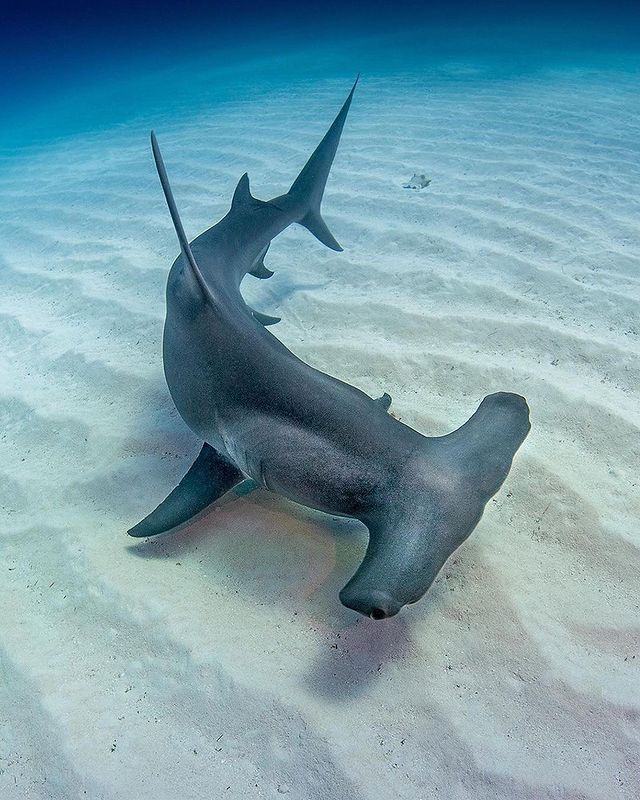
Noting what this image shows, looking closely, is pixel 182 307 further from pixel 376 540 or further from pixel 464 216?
pixel 464 216

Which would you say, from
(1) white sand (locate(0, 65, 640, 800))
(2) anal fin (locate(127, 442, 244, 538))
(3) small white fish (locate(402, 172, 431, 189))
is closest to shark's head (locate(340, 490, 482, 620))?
(1) white sand (locate(0, 65, 640, 800))

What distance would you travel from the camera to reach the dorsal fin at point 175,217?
6.20 feet

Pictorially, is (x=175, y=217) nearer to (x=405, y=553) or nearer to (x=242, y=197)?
(x=405, y=553)

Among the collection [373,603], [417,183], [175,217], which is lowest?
[373,603]

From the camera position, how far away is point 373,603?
56.6 inches

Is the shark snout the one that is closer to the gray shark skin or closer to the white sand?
the gray shark skin

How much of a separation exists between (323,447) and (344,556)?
47 centimetres

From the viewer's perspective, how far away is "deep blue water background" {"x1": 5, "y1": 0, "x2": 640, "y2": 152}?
14.4 m

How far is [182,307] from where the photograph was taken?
2.43 m

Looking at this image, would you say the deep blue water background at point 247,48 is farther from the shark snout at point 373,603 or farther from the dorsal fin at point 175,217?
the shark snout at point 373,603

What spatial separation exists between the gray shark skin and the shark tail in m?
1.68

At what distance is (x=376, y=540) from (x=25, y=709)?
1221 millimetres

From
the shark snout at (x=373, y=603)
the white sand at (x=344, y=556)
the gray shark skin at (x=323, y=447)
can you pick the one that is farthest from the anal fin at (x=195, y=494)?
the shark snout at (x=373, y=603)

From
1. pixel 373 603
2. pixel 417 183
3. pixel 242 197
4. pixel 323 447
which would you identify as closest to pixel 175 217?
pixel 323 447
